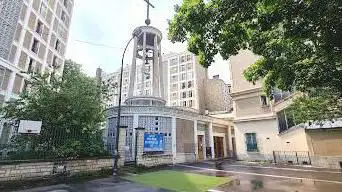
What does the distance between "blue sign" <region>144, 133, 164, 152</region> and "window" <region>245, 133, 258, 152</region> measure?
32.6ft

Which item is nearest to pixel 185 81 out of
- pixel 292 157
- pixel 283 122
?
pixel 283 122

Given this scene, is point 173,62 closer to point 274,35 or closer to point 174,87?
point 174,87

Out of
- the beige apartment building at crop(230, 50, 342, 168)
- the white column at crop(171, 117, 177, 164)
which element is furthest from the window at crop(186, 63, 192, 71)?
the white column at crop(171, 117, 177, 164)

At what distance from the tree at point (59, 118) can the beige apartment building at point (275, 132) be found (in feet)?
52.1

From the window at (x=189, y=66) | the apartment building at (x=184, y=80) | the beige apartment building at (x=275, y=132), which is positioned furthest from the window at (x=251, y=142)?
the window at (x=189, y=66)

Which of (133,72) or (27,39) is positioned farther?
(27,39)

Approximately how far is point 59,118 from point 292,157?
1919 centimetres

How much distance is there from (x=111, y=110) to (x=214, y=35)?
1575 cm

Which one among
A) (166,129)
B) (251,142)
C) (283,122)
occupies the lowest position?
(251,142)

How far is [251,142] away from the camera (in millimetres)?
22938

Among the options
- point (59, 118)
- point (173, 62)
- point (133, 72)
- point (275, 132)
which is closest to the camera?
point (59, 118)

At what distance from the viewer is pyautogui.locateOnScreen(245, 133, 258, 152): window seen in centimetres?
2259

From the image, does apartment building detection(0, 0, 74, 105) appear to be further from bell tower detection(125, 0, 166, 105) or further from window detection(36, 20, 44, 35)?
bell tower detection(125, 0, 166, 105)

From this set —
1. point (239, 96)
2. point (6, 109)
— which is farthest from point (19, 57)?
point (239, 96)
